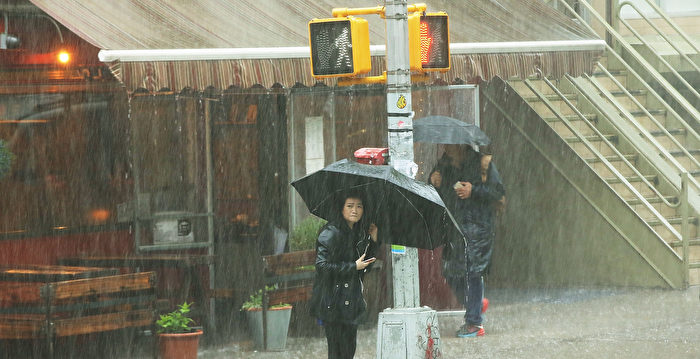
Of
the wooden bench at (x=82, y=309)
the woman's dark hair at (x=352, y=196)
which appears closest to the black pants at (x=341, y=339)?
the woman's dark hair at (x=352, y=196)

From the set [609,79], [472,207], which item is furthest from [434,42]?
[609,79]

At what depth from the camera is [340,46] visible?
30.0ft

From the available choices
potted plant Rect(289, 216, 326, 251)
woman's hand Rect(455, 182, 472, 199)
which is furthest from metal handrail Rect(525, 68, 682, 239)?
potted plant Rect(289, 216, 326, 251)

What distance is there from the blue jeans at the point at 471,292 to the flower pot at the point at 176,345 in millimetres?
2867

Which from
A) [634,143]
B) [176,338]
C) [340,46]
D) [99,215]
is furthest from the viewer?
[634,143]

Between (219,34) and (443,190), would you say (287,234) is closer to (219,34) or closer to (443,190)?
(443,190)

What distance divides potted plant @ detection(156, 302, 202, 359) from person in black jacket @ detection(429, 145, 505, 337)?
2.74m

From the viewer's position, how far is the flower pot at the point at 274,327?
11.6 metres

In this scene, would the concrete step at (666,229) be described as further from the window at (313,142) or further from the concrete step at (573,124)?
the window at (313,142)

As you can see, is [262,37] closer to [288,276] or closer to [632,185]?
[288,276]

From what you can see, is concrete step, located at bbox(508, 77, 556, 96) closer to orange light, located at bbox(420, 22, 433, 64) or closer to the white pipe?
the white pipe

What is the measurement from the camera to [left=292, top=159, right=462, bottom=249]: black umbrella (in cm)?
845

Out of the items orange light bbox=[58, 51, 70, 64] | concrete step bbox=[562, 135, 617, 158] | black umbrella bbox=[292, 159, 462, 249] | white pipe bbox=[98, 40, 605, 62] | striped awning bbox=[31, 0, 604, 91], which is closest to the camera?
black umbrella bbox=[292, 159, 462, 249]

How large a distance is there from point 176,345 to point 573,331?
411 centimetres
